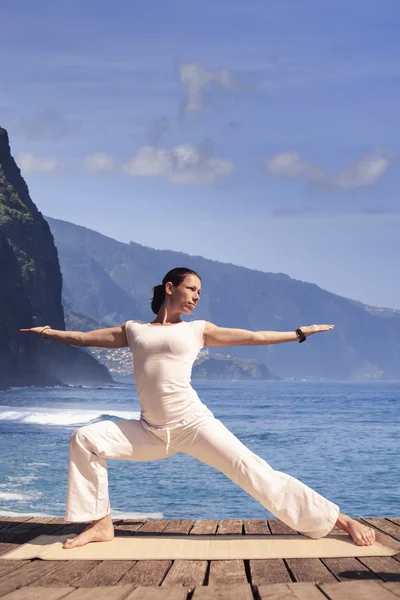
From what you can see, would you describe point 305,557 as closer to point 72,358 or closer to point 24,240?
point 24,240

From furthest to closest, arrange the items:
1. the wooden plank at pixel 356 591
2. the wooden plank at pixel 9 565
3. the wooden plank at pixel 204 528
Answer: the wooden plank at pixel 204 528
the wooden plank at pixel 9 565
the wooden plank at pixel 356 591

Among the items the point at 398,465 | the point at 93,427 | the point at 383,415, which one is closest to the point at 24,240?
the point at 383,415

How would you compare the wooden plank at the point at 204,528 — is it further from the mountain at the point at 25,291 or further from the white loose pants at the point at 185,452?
the mountain at the point at 25,291

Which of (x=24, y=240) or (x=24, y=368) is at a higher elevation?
(x=24, y=240)

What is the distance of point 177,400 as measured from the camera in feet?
18.4

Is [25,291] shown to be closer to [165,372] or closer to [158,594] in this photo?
[165,372]

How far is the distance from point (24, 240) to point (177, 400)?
328 ft

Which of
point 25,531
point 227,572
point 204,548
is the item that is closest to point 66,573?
point 227,572

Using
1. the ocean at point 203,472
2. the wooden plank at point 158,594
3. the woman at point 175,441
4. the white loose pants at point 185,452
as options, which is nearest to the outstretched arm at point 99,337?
the woman at point 175,441

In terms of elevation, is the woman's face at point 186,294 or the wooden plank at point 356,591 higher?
the woman's face at point 186,294

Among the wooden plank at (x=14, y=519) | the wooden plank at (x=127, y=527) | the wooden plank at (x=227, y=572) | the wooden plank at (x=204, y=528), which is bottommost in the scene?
the wooden plank at (x=14, y=519)

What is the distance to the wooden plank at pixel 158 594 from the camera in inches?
165

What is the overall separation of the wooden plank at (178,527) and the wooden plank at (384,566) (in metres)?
1.58

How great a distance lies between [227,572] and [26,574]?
110cm
